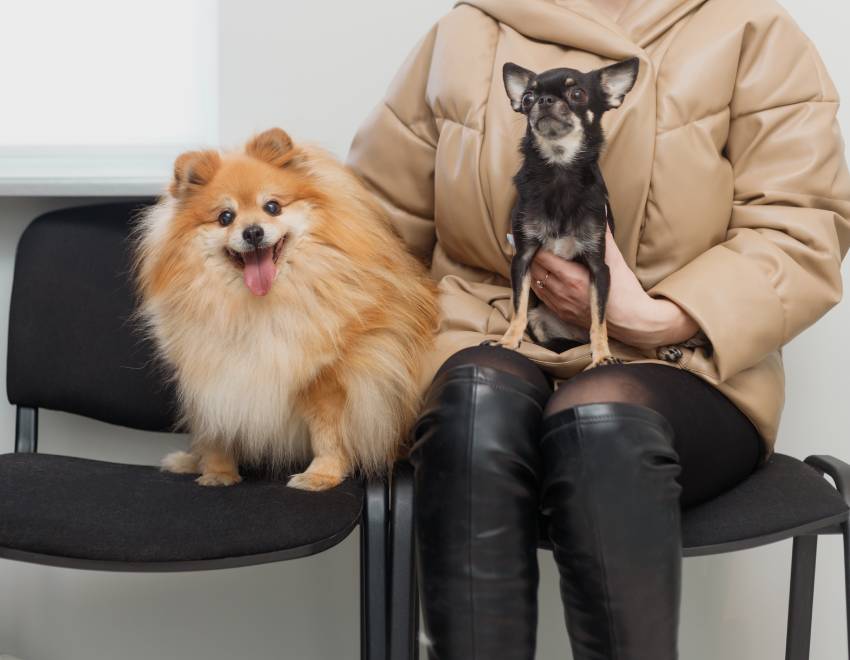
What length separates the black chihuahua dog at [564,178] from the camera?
1.18 m

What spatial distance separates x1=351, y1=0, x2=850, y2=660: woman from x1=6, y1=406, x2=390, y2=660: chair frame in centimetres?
13

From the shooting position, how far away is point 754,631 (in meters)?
1.96

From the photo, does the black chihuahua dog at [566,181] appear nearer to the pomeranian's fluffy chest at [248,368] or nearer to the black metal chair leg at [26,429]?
the pomeranian's fluffy chest at [248,368]

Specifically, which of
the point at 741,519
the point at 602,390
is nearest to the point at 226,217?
the point at 602,390

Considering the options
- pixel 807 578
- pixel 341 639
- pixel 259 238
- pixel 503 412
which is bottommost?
pixel 341 639

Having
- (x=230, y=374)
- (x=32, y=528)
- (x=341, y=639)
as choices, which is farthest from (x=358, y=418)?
(x=341, y=639)

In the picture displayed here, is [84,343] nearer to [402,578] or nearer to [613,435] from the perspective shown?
[402,578]

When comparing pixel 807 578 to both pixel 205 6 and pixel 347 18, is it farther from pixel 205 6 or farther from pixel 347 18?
pixel 205 6

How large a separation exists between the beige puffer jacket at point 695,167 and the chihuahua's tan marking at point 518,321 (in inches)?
1.7

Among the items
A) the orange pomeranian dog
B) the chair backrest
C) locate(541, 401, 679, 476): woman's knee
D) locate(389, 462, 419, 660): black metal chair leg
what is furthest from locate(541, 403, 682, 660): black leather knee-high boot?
the chair backrest

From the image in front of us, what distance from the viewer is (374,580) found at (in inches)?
48.5

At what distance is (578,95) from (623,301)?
0.92ft

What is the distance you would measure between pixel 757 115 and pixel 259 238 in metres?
0.72

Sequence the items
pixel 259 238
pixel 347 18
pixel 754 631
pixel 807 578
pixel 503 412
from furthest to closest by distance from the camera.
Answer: pixel 754 631, pixel 347 18, pixel 807 578, pixel 259 238, pixel 503 412
